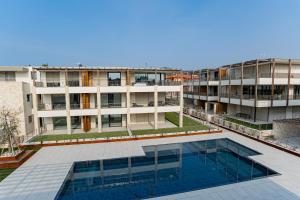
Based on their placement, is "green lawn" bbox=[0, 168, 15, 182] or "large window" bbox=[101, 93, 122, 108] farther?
"large window" bbox=[101, 93, 122, 108]

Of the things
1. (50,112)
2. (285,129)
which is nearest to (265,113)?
(285,129)

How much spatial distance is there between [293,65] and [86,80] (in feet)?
89.7

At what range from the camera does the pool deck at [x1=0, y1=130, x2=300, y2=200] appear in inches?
387

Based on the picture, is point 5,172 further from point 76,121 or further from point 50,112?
point 76,121

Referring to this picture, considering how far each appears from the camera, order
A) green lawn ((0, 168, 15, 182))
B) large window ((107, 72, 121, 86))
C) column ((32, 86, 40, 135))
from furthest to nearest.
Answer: large window ((107, 72, 121, 86))
column ((32, 86, 40, 135))
green lawn ((0, 168, 15, 182))

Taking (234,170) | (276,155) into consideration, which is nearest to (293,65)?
(276,155)

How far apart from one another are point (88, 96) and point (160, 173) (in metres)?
14.4

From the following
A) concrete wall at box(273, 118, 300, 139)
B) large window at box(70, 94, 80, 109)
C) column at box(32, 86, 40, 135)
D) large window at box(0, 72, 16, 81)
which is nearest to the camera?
concrete wall at box(273, 118, 300, 139)

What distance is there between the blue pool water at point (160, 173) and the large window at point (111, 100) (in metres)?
9.46

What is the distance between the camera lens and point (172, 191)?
34.0 feet

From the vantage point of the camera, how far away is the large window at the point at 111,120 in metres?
24.7

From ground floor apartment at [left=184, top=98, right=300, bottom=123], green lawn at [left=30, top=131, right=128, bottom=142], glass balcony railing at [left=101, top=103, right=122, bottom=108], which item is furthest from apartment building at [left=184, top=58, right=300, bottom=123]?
green lawn at [left=30, top=131, right=128, bottom=142]

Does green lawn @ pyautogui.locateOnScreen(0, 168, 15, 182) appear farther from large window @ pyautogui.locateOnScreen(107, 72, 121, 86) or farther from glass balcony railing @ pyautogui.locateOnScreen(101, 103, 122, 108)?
large window @ pyautogui.locateOnScreen(107, 72, 121, 86)

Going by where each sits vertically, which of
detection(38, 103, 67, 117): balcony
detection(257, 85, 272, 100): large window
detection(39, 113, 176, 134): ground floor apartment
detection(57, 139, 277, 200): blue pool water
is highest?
detection(257, 85, 272, 100): large window
